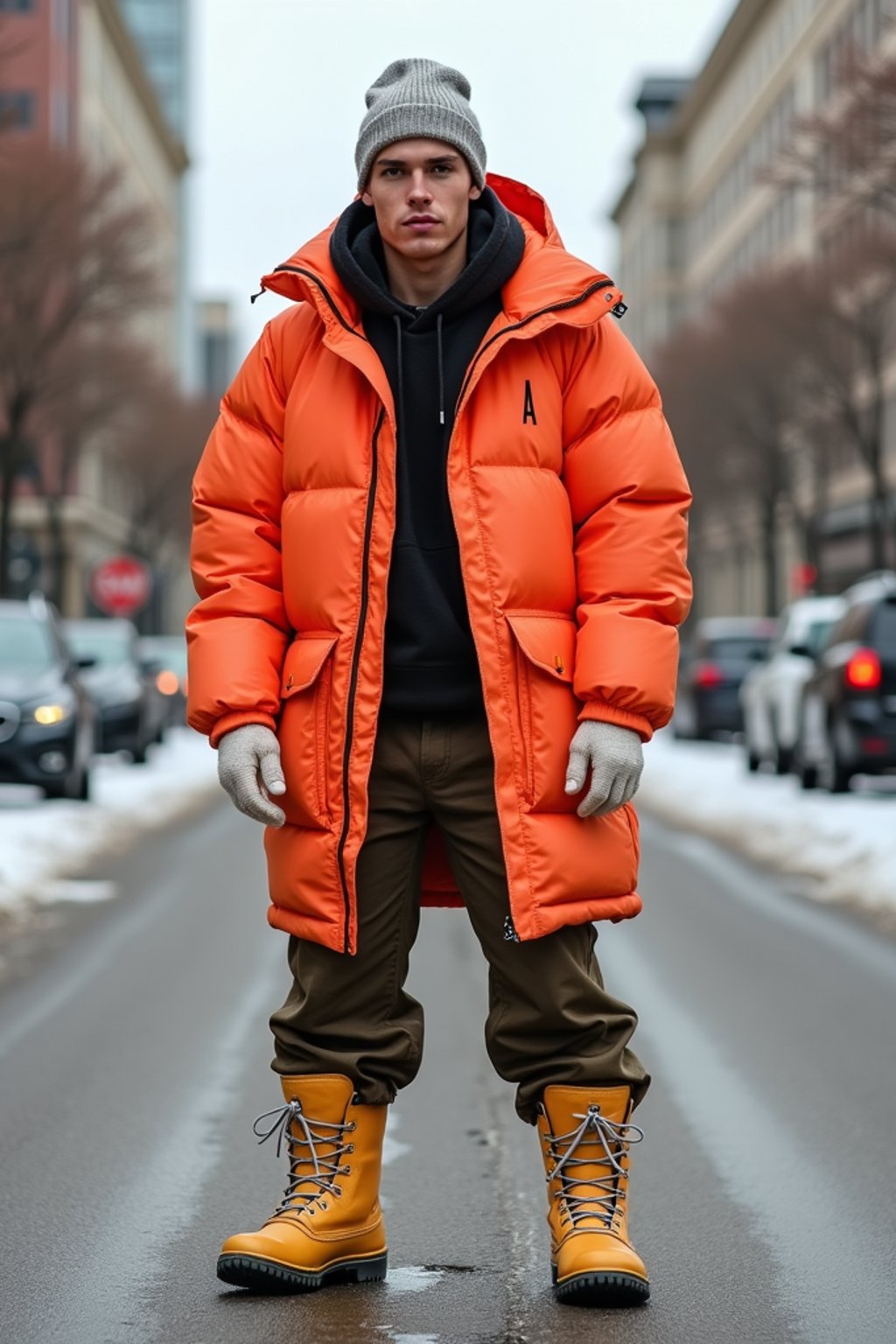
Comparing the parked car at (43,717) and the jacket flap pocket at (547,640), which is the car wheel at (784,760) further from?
the jacket flap pocket at (547,640)

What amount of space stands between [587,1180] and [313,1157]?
0.47 m

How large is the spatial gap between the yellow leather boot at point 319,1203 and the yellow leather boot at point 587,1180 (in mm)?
317

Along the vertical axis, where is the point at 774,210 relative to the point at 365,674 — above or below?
above

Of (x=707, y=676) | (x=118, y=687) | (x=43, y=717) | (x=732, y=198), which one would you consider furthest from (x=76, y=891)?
(x=732, y=198)

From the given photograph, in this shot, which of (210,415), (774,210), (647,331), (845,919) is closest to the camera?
(845,919)

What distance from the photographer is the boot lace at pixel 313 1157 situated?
4.22m

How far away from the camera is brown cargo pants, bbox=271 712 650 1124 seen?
13.7 ft

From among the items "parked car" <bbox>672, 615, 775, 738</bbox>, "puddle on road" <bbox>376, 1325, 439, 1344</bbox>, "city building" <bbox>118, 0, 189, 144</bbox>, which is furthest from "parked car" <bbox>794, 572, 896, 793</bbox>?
"city building" <bbox>118, 0, 189, 144</bbox>

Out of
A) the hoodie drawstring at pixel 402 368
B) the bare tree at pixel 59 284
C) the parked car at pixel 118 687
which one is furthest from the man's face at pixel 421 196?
the bare tree at pixel 59 284

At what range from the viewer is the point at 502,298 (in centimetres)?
421

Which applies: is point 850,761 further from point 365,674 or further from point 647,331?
point 647,331

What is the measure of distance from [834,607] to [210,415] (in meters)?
50.3

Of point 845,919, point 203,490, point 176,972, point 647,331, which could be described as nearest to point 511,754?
point 203,490

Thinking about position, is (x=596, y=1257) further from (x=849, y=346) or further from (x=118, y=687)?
(x=849, y=346)
